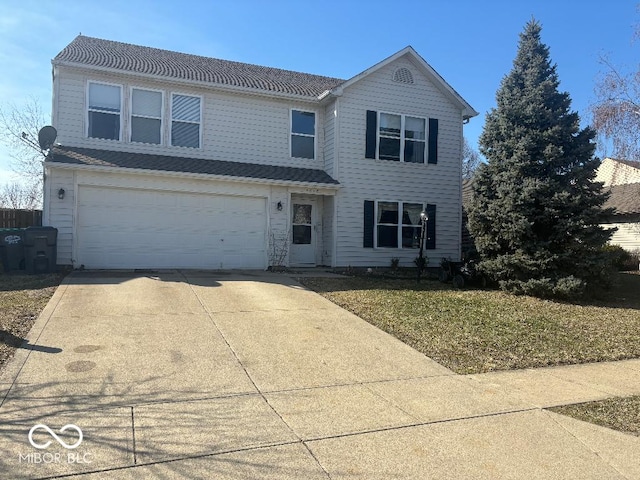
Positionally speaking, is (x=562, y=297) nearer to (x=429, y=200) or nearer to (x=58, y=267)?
(x=429, y=200)

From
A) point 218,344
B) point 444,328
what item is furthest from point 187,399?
point 444,328

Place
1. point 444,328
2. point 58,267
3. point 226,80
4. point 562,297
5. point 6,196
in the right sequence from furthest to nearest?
1. point 6,196
2. point 226,80
3. point 58,267
4. point 562,297
5. point 444,328

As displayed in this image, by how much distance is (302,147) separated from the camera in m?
15.5

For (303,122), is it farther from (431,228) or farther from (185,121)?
(431,228)

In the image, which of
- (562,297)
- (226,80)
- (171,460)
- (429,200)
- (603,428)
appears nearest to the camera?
(171,460)

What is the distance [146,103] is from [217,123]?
204 centimetres

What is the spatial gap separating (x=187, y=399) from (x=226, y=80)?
11.9 m

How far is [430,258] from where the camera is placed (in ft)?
53.5

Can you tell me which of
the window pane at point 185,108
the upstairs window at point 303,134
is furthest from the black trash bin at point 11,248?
the upstairs window at point 303,134

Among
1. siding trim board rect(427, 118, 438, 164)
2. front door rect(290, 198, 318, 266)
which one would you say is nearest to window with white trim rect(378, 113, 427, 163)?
siding trim board rect(427, 118, 438, 164)

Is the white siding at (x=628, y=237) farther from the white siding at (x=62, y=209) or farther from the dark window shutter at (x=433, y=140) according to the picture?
the white siding at (x=62, y=209)

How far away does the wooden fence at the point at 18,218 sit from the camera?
1487cm

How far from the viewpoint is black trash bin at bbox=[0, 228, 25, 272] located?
37.3ft

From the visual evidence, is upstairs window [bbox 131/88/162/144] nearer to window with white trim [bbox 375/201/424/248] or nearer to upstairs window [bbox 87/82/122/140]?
upstairs window [bbox 87/82/122/140]
